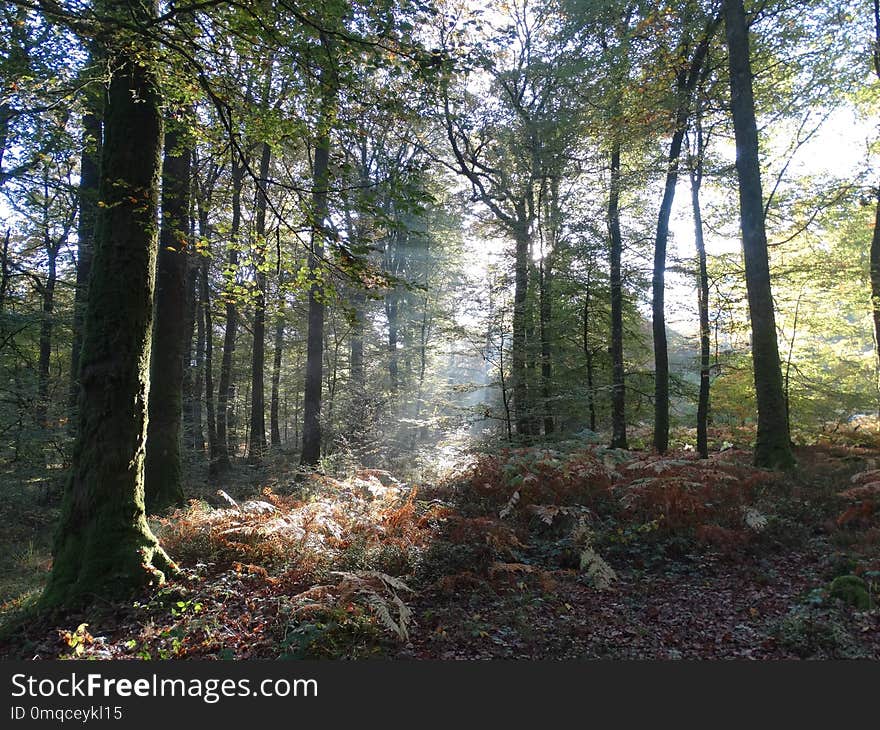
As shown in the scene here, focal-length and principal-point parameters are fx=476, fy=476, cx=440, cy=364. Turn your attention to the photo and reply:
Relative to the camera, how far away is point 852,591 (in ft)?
16.1

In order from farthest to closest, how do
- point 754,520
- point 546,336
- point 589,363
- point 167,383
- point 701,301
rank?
point 546,336, point 589,363, point 701,301, point 167,383, point 754,520

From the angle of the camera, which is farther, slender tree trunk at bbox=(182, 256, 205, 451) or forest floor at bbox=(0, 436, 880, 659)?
slender tree trunk at bbox=(182, 256, 205, 451)

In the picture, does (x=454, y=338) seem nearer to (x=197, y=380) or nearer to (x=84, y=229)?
(x=84, y=229)

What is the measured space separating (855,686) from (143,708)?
5438mm

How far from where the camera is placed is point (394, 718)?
3.51 m

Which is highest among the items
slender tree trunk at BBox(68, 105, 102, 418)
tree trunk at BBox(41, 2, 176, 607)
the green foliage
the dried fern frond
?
slender tree trunk at BBox(68, 105, 102, 418)

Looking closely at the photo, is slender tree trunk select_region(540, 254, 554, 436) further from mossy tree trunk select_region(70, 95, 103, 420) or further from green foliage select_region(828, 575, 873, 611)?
mossy tree trunk select_region(70, 95, 103, 420)

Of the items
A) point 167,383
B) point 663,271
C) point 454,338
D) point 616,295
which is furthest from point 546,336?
point 167,383

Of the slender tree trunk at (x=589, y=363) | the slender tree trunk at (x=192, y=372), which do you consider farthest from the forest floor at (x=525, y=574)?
the slender tree trunk at (x=192, y=372)

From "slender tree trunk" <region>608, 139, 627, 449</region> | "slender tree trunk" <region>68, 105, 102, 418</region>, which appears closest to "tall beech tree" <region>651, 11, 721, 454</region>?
"slender tree trunk" <region>608, 139, 627, 449</region>

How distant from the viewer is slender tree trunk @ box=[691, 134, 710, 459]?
11672 millimetres

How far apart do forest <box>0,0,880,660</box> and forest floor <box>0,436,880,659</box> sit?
4 centimetres

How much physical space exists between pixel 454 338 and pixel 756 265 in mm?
9464

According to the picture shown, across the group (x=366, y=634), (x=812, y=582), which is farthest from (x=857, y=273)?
(x=366, y=634)
